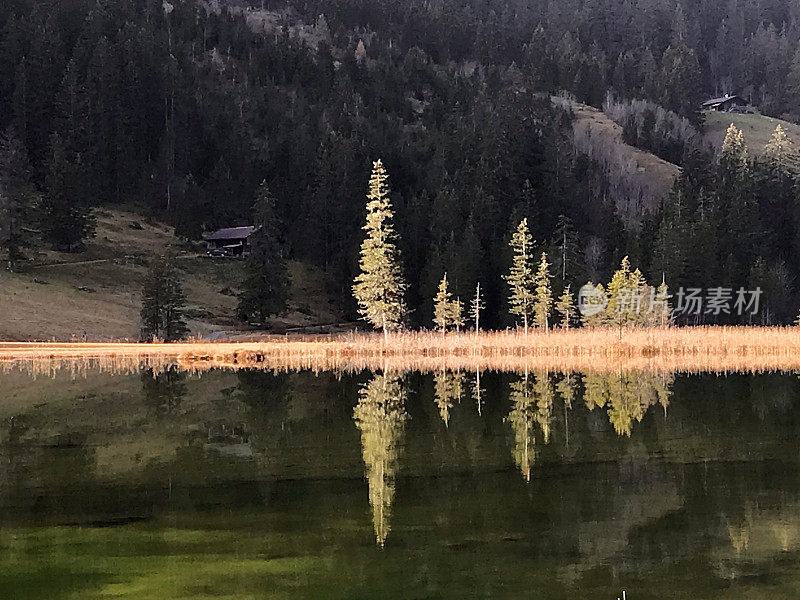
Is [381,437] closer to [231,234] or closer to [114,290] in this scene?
[114,290]

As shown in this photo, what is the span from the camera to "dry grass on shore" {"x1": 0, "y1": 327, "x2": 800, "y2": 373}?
41.0 metres

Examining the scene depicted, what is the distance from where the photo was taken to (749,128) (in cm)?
16725

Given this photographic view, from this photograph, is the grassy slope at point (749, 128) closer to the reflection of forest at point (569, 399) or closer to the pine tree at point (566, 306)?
the pine tree at point (566, 306)

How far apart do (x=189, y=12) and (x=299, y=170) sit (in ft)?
180

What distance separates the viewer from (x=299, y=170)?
96562 mm

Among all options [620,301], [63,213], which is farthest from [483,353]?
[63,213]

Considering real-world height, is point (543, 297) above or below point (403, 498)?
below

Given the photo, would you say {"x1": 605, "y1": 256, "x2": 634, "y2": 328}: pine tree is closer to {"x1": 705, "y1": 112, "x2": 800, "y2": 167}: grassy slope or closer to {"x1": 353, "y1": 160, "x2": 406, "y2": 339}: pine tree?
{"x1": 353, "y1": 160, "x2": 406, "y2": 339}: pine tree

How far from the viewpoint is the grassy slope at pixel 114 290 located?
2398 inches

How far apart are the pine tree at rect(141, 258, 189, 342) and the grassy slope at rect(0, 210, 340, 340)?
2.63 m

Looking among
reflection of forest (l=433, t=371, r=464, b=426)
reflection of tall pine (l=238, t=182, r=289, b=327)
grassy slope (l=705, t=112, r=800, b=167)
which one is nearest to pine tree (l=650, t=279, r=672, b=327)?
reflection of tall pine (l=238, t=182, r=289, b=327)

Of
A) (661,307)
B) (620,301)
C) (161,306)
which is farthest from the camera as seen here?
(661,307)

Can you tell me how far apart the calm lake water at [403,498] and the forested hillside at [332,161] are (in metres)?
43.3

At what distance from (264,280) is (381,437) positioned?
51193 millimetres
